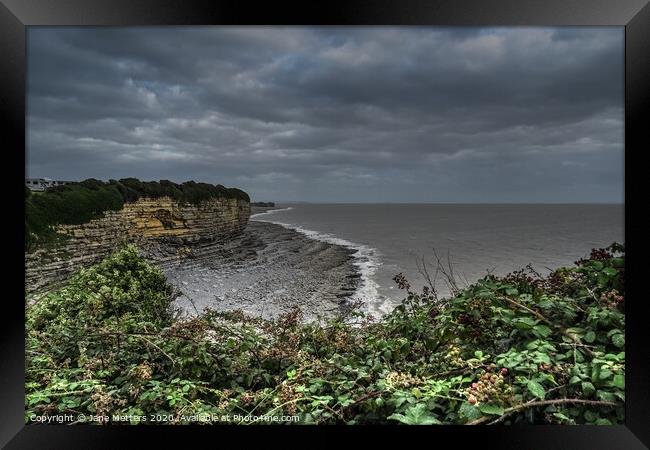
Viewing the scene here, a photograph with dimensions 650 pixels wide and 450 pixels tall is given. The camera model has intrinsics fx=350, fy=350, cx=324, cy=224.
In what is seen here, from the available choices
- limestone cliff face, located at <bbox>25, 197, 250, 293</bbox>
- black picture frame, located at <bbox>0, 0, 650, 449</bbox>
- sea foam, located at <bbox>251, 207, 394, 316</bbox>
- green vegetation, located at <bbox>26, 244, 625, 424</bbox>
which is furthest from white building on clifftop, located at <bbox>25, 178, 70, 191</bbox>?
sea foam, located at <bbox>251, 207, 394, 316</bbox>

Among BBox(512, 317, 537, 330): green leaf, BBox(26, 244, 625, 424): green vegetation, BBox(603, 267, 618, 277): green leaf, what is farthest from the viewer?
BBox(603, 267, 618, 277): green leaf

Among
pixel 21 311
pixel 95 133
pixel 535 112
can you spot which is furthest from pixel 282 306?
pixel 535 112

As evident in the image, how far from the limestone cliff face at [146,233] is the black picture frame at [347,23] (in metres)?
1.25

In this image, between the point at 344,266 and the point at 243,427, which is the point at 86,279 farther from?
the point at 344,266

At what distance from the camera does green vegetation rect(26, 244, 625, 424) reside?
5.51 feet

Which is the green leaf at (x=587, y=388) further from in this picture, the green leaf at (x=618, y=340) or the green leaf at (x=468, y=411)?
the green leaf at (x=468, y=411)

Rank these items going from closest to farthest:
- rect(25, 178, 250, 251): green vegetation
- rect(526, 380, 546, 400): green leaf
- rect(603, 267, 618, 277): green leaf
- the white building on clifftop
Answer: rect(526, 380, 546, 400): green leaf
rect(603, 267, 618, 277): green leaf
the white building on clifftop
rect(25, 178, 250, 251): green vegetation

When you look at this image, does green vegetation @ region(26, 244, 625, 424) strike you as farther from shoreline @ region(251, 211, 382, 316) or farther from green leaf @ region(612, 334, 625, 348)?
shoreline @ region(251, 211, 382, 316)

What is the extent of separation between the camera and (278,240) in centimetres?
413

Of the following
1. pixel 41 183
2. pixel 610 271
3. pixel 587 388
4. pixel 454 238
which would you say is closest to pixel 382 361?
pixel 587 388

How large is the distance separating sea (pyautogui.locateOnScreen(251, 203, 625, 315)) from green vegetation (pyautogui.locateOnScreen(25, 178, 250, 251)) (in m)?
0.60

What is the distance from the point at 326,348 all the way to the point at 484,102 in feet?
7.63

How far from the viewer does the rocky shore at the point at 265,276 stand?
3.23m

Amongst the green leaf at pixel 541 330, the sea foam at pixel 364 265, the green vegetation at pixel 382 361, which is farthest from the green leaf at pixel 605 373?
the sea foam at pixel 364 265
